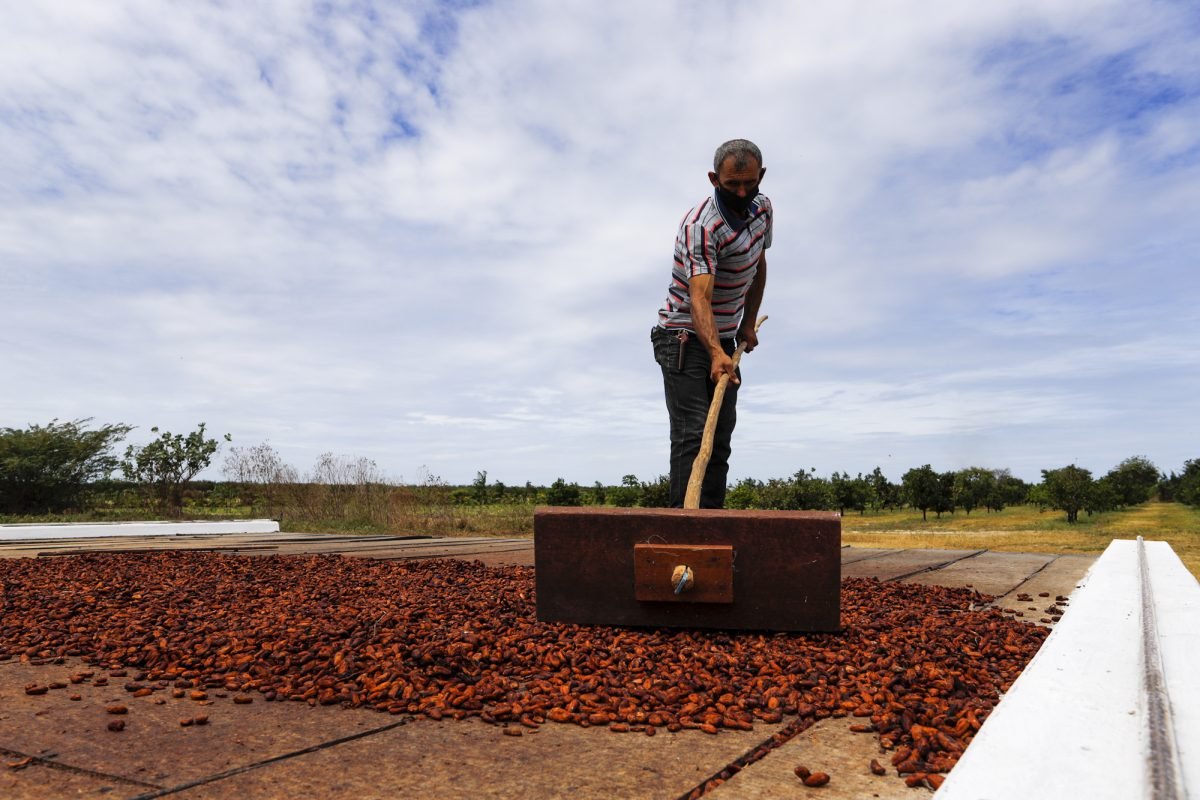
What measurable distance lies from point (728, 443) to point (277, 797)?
2505 millimetres

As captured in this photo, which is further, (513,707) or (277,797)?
(513,707)

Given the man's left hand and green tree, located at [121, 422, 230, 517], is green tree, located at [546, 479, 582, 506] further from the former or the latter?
the man's left hand

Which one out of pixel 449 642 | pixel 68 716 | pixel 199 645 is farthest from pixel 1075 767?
pixel 199 645

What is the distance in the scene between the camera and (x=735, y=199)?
130 inches

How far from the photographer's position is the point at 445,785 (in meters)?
1.28

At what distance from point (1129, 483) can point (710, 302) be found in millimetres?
53645

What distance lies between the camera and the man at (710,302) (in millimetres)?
3191

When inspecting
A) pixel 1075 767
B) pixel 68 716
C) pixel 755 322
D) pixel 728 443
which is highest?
pixel 755 322

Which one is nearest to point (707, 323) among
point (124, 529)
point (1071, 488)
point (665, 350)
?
point (665, 350)

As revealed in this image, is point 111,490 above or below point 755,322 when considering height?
below

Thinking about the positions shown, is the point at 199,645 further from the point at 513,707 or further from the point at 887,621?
the point at 887,621

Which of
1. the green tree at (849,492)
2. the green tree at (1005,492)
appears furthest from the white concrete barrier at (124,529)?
the green tree at (1005,492)

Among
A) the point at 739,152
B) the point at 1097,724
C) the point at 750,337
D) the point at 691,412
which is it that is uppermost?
the point at 739,152

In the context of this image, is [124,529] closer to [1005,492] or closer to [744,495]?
[744,495]
